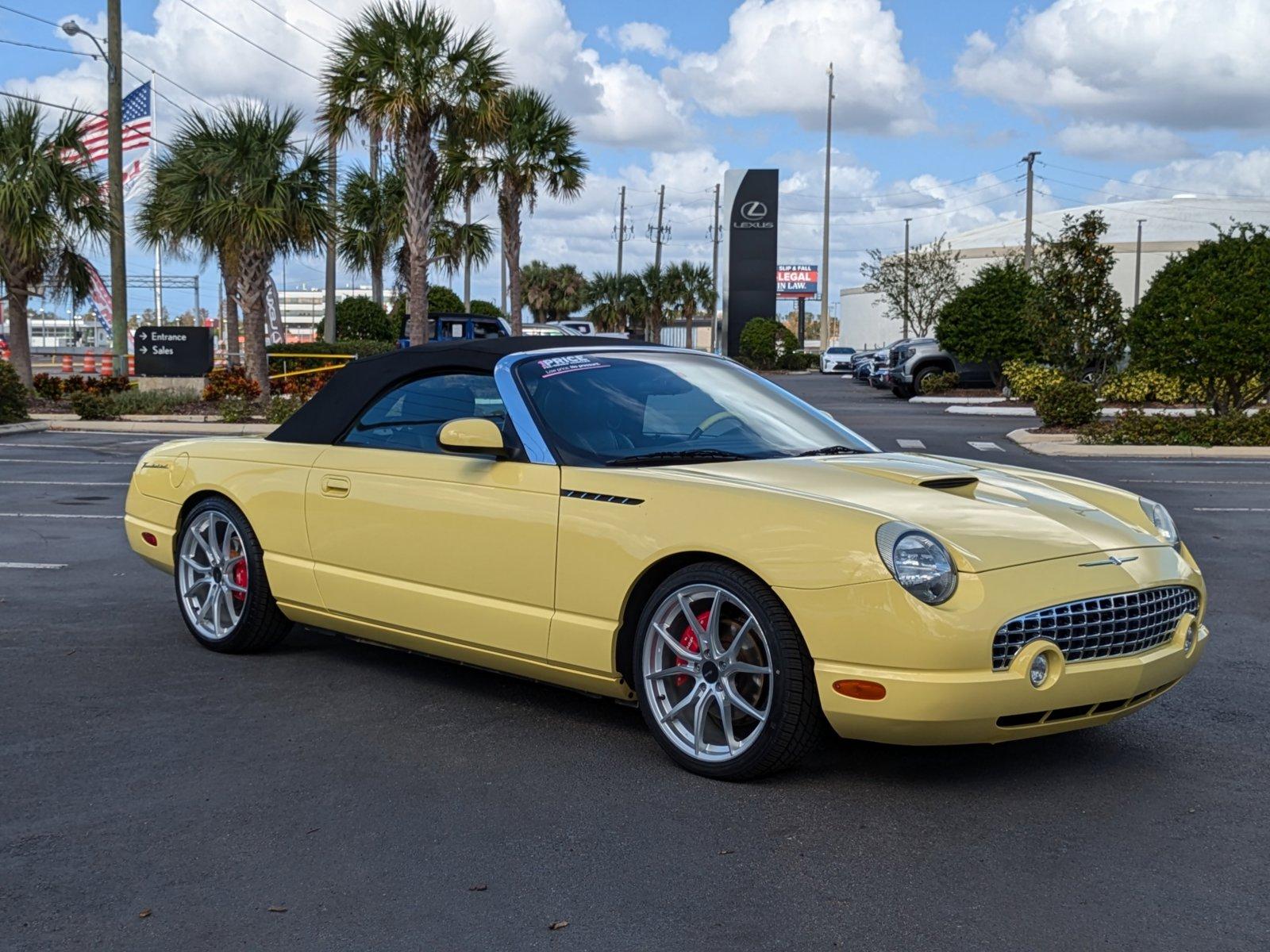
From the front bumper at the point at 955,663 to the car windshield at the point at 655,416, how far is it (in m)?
1.10

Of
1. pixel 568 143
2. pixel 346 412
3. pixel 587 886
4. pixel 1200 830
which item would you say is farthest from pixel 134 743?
pixel 568 143

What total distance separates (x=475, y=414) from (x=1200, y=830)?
304 centimetres

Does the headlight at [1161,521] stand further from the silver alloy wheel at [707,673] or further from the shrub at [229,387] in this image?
the shrub at [229,387]

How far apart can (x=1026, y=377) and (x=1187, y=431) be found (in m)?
11.9

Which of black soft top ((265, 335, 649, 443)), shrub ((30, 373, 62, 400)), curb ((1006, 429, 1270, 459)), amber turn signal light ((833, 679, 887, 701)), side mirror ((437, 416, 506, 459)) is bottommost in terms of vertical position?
curb ((1006, 429, 1270, 459))

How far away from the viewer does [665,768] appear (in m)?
4.79

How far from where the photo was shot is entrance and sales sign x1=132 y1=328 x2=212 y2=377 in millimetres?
27938

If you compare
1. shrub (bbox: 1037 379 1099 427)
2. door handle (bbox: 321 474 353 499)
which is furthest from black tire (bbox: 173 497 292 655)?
shrub (bbox: 1037 379 1099 427)

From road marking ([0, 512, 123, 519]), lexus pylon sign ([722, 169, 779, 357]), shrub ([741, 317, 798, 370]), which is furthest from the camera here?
lexus pylon sign ([722, 169, 779, 357])

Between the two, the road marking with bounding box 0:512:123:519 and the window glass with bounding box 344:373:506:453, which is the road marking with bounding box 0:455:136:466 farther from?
the window glass with bounding box 344:373:506:453

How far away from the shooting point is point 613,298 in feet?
280

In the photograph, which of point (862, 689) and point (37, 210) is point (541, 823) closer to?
point (862, 689)

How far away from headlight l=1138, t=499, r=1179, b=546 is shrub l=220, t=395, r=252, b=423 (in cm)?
2025

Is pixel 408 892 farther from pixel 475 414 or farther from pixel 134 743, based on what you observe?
pixel 475 414
